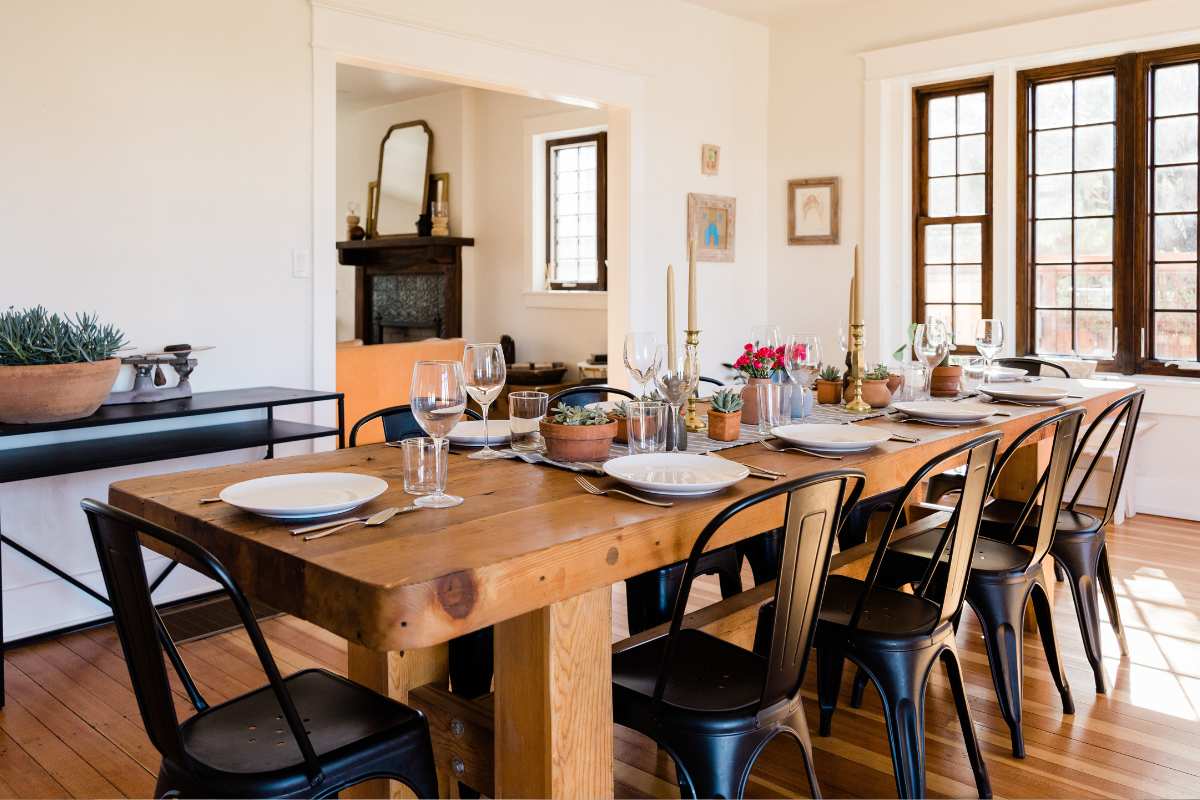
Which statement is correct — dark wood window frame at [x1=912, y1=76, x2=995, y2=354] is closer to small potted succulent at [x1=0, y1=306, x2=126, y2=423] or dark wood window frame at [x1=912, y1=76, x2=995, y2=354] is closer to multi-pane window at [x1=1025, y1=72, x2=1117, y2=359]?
multi-pane window at [x1=1025, y1=72, x2=1117, y2=359]

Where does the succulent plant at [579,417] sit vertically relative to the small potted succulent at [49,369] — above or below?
below

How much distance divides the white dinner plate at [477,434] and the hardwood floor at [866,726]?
0.86 meters

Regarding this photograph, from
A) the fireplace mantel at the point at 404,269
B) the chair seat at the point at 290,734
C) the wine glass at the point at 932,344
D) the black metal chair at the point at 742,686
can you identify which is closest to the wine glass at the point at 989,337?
the wine glass at the point at 932,344

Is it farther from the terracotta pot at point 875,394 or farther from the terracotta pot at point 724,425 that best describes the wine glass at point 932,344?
the terracotta pot at point 724,425

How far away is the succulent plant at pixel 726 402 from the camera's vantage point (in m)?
2.39

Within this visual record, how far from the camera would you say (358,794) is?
2.06m

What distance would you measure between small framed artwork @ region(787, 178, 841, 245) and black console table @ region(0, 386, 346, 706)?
357 cm

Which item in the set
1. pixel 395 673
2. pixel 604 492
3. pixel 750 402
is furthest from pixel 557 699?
pixel 750 402

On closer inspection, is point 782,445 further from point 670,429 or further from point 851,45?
point 851,45

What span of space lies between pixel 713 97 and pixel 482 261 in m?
2.55

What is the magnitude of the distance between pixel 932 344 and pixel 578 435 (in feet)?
5.10

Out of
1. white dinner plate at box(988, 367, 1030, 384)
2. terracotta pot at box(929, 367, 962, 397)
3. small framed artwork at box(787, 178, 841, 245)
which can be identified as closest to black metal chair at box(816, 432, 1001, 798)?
terracotta pot at box(929, 367, 962, 397)

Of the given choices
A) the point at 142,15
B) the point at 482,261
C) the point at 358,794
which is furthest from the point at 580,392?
the point at 482,261

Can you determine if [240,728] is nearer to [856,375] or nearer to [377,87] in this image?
[856,375]
